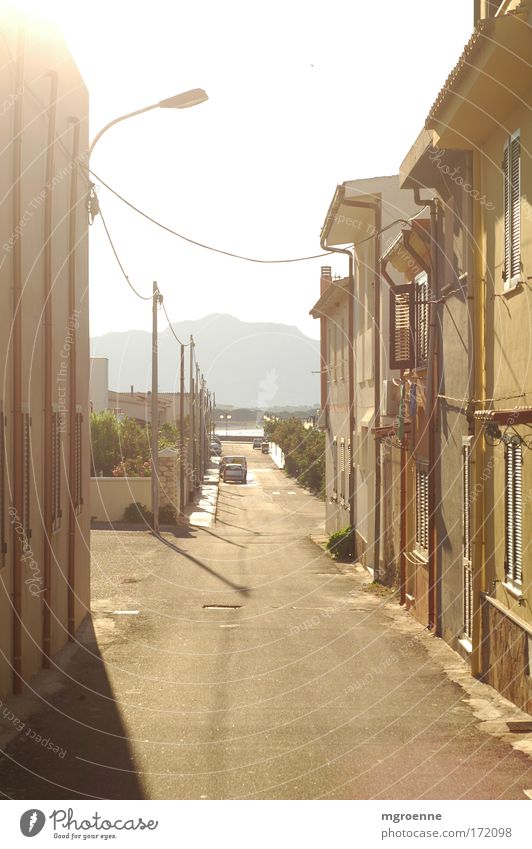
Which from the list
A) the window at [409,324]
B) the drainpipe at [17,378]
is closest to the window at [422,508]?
the window at [409,324]

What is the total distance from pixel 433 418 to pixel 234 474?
170ft

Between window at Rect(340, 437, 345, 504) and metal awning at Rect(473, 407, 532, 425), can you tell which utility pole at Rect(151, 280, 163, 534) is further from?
metal awning at Rect(473, 407, 532, 425)

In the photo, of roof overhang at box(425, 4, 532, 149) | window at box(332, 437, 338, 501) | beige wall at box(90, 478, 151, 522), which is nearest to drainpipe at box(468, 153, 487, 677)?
roof overhang at box(425, 4, 532, 149)

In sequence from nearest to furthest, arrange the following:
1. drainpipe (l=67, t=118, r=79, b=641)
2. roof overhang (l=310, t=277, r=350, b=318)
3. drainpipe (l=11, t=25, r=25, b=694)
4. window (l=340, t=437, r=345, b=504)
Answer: drainpipe (l=11, t=25, r=25, b=694)
drainpipe (l=67, t=118, r=79, b=641)
roof overhang (l=310, t=277, r=350, b=318)
window (l=340, t=437, r=345, b=504)

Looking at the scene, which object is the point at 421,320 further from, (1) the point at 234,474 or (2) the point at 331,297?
(1) the point at 234,474

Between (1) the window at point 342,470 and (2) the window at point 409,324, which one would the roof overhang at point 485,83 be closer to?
(2) the window at point 409,324

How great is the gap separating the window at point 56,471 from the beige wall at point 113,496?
22.0 meters

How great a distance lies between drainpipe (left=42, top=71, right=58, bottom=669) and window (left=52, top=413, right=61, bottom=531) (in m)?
0.55

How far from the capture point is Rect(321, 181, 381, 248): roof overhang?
22.1 meters

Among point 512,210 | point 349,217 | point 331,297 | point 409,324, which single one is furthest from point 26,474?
point 331,297

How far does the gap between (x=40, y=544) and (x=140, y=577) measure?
390 inches

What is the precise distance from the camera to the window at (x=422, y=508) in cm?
1616

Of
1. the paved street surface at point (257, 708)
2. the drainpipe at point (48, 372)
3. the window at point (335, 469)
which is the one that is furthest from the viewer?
the window at point (335, 469)

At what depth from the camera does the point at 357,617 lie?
1697 centimetres
